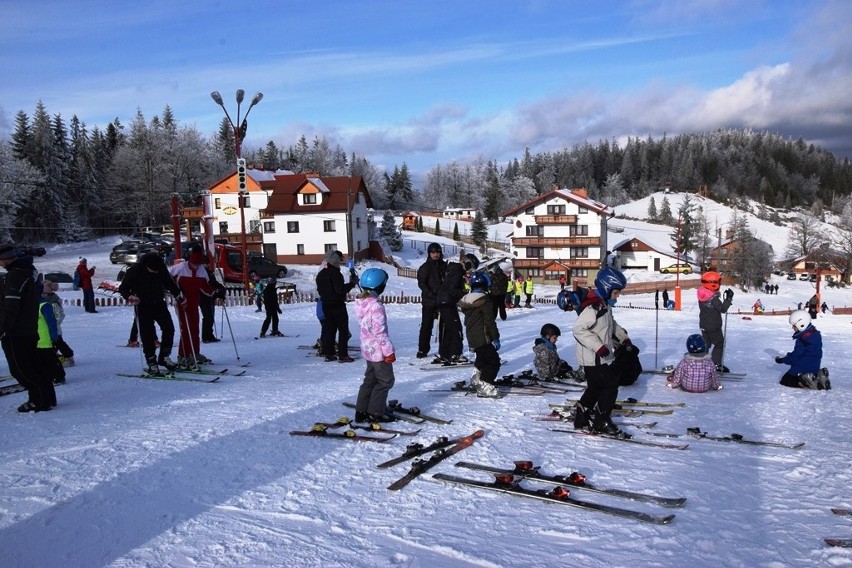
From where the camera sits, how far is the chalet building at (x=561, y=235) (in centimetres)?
6175

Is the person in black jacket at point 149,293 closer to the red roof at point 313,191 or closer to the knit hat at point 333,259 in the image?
the knit hat at point 333,259

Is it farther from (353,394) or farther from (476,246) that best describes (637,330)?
(476,246)

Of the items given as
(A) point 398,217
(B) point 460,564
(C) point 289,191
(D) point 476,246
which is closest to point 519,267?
(D) point 476,246

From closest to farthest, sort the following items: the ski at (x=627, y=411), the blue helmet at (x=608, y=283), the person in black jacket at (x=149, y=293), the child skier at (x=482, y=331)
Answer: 1. the blue helmet at (x=608, y=283)
2. the ski at (x=627, y=411)
3. the child skier at (x=482, y=331)
4. the person in black jacket at (x=149, y=293)

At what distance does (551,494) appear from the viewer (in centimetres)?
451

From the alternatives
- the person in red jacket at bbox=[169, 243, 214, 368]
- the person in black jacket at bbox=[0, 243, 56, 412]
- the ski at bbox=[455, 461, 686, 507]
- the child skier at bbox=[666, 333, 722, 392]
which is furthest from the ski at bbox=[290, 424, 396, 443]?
the child skier at bbox=[666, 333, 722, 392]

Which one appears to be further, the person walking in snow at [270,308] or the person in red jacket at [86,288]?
the person in red jacket at [86,288]

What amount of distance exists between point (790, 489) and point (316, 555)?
3622 millimetres

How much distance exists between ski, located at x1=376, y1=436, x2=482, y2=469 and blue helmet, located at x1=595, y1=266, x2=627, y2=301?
2.47m

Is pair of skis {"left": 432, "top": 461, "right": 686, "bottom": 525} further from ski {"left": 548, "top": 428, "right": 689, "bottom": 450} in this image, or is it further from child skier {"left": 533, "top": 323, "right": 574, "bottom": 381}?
child skier {"left": 533, "top": 323, "right": 574, "bottom": 381}

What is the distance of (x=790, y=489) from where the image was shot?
4785 millimetres

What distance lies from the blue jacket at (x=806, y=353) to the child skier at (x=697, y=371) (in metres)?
1.19

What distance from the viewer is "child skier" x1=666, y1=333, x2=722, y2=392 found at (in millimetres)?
8531

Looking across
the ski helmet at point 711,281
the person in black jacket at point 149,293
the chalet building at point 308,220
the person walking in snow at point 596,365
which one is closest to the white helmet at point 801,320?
the ski helmet at point 711,281
